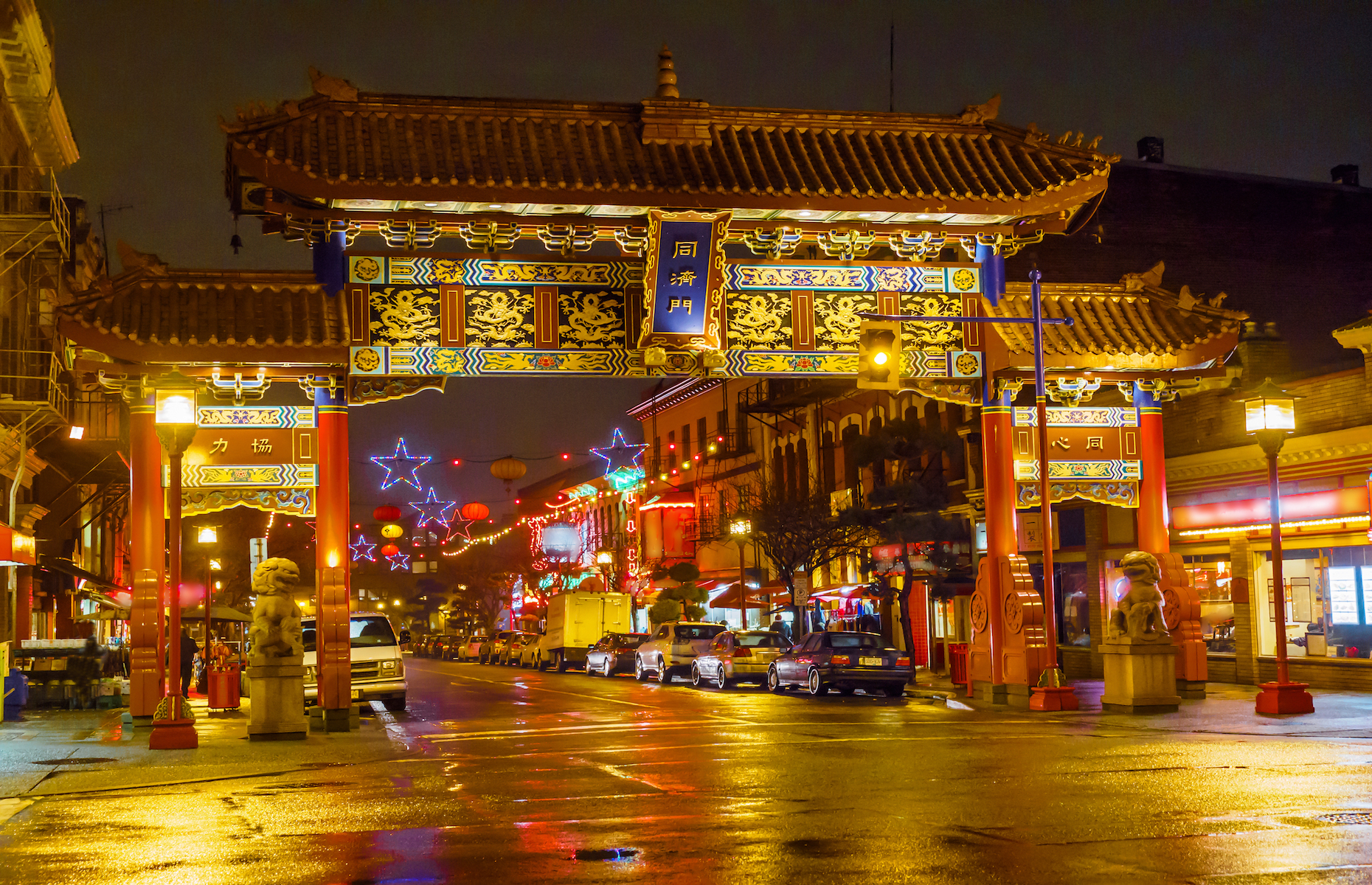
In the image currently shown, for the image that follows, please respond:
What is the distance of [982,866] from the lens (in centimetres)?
879

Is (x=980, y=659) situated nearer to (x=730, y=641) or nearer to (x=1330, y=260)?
(x=730, y=641)

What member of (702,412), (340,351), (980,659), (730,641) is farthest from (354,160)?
(702,412)

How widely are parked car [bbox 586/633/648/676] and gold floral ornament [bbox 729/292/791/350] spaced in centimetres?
2437

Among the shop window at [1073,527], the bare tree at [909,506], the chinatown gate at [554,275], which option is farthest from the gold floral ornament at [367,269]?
the bare tree at [909,506]

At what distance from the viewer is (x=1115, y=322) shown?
79.7 ft

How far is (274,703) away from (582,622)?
33.9 metres

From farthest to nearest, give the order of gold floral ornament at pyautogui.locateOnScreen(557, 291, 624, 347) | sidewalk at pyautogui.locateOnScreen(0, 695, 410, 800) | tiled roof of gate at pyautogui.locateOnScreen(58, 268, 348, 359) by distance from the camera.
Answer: gold floral ornament at pyautogui.locateOnScreen(557, 291, 624, 347), tiled roof of gate at pyautogui.locateOnScreen(58, 268, 348, 359), sidewalk at pyautogui.locateOnScreen(0, 695, 410, 800)

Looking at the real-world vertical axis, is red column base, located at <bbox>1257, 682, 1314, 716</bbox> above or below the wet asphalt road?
below

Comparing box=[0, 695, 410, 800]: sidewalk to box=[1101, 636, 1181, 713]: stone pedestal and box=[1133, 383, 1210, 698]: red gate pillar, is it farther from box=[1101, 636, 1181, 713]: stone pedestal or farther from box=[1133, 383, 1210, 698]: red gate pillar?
box=[1133, 383, 1210, 698]: red gate pillar

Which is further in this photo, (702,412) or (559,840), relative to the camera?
(702,412)

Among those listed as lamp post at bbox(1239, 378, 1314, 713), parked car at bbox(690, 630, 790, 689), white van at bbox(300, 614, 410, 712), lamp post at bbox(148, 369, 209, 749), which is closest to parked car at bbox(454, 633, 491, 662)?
parked car at bbox(690, 630, 790, 689)

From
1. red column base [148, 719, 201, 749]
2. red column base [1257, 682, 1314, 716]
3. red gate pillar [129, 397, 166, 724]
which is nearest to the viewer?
red column base [148, 719, 201, 749]

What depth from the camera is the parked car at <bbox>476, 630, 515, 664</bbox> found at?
67500mm

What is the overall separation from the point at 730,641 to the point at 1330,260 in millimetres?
21931
